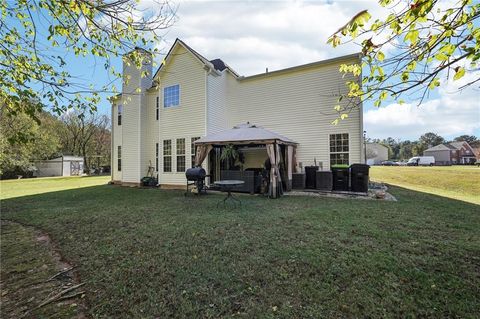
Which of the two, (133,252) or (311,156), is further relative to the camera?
(311,156)

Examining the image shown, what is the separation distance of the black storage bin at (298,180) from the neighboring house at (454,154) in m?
60.8

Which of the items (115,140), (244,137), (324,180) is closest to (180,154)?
(244,137)

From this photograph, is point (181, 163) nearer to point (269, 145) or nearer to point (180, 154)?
point (180, 154)

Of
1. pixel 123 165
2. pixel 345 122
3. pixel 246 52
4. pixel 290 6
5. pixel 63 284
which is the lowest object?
pixel 63 284

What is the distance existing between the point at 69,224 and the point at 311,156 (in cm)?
976

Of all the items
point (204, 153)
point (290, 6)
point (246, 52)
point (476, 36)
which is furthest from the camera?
point (246, 52)

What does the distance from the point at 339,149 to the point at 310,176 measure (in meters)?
1.96

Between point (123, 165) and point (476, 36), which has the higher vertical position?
point (476, 36)

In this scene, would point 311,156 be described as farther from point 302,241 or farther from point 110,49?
point 110,49

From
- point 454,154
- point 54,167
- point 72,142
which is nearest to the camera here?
point 54,167

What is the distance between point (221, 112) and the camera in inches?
500

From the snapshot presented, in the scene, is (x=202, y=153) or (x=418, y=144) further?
(x=418, y=144)

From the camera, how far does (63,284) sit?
283 cm

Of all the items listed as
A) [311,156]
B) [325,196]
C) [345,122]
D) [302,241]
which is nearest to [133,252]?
[302,241]
